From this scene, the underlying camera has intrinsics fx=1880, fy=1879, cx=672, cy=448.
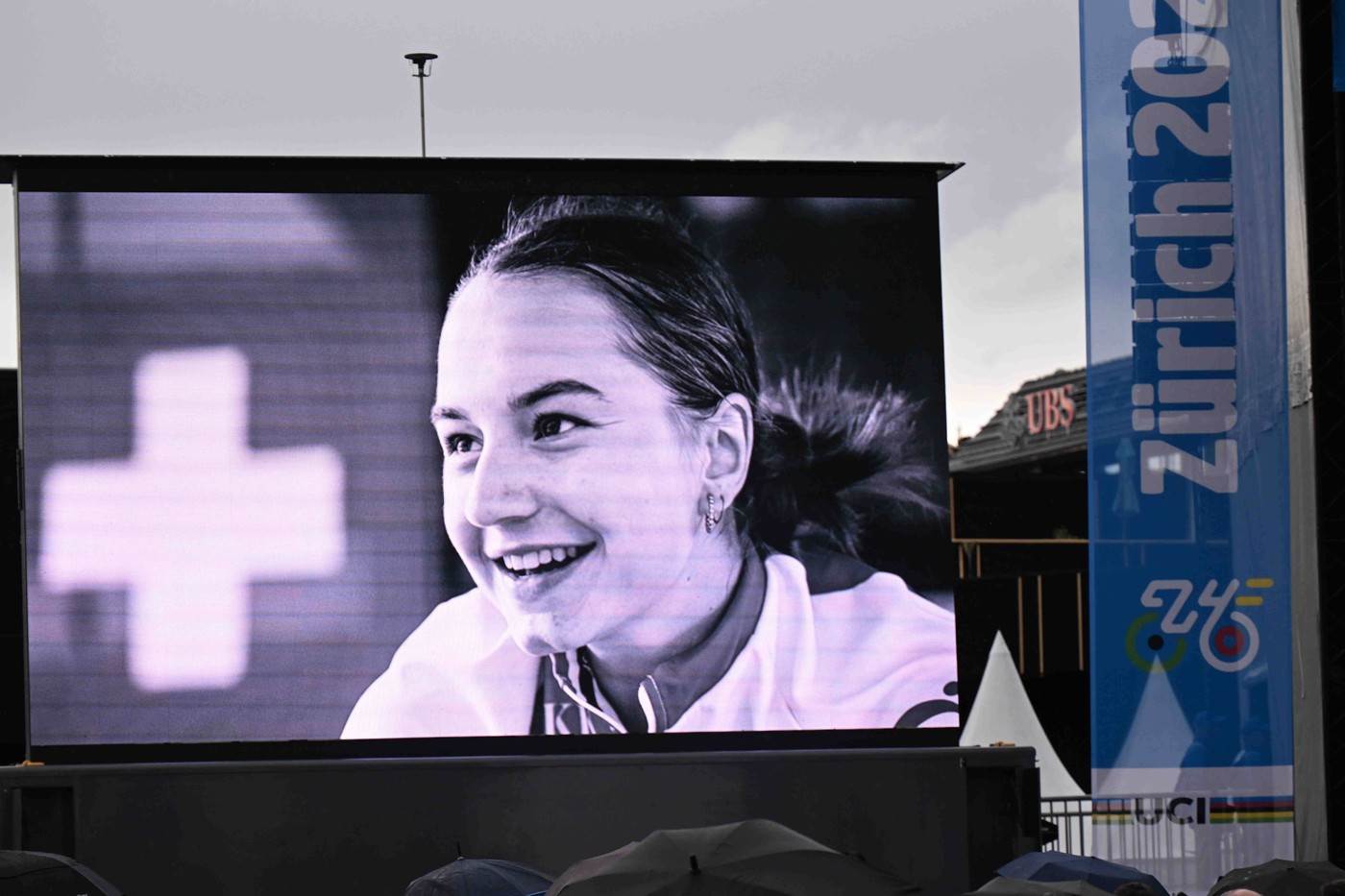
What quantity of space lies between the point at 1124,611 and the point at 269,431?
4.27 meters

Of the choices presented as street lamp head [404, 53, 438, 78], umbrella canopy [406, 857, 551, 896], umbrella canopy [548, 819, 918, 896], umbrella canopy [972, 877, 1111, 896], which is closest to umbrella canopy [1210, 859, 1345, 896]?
umbrella canopy [972, 877, 1111, 896]

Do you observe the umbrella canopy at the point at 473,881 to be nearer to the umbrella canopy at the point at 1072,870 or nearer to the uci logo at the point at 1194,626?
the umbrella canopy at the point at 1072,870

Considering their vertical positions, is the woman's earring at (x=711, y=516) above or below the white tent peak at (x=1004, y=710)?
above

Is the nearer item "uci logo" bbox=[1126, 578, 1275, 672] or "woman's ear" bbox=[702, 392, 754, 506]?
"uci logo" bbox=[1126, 578, 1275, 672]

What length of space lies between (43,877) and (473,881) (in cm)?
157

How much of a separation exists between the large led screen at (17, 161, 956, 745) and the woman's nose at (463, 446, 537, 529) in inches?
0.6

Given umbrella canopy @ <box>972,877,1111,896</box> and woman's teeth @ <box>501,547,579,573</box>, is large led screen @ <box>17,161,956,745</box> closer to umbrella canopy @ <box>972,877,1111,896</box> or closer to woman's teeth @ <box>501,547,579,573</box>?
woman's teeth @ <box>501,547,579,573</box>

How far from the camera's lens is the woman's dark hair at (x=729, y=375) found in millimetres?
9555

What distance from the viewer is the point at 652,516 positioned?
9.57 m

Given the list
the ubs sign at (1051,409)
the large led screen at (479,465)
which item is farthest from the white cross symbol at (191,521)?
the ubs sign at (1051,409)

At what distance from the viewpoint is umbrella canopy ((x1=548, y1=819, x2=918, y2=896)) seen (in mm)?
5262

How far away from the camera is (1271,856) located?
8812 millimetres

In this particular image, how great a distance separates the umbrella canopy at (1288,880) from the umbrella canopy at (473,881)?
2591 millimetres

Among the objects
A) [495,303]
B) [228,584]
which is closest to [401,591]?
[228,584]
